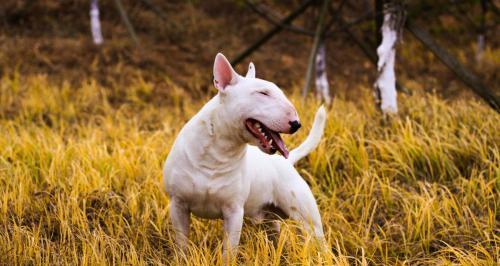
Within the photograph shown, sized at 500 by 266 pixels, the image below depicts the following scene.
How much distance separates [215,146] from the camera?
2.77 meters

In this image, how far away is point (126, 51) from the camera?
10.5 m

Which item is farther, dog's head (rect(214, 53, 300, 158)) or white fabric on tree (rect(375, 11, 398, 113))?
white fabric on tree (rect(375, 11, 398, 113))

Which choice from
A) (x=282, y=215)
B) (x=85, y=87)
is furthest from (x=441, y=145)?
(x=85, y=87)

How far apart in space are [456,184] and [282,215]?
1557 millimetres

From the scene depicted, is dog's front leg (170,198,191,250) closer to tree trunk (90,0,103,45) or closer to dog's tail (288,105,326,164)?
dog's tail (288,105,326,164)

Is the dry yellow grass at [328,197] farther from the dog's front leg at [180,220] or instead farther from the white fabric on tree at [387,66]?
the white fabric on tree at [387,66]

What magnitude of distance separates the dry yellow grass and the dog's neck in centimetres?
44

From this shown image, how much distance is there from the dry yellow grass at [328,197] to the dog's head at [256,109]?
584 millimetres

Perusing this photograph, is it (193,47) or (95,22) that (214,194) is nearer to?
Result: (95,22)

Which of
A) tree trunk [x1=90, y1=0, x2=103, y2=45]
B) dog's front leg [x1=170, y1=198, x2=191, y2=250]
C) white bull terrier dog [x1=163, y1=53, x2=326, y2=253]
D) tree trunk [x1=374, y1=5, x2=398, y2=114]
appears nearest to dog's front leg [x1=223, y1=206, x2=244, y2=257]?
white bull terrier dog [x1=163, y1=53, x2=326, y2=253]

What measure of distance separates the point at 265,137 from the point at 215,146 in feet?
1.00

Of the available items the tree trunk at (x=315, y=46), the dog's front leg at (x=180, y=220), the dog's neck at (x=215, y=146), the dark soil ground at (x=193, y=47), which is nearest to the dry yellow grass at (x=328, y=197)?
the dog's front leg at (x=180, y=220)

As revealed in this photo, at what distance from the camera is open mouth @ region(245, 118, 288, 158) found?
102 inches

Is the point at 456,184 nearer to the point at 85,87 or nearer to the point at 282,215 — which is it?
the point at 282,215
